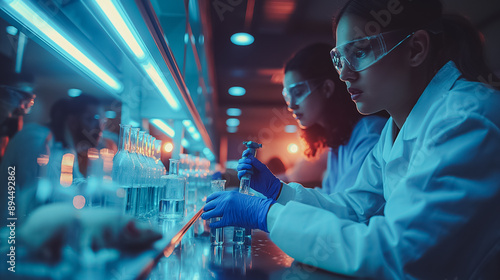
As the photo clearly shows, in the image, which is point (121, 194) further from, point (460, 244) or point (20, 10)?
point (460, 244)

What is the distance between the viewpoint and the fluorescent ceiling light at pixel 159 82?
4.18 ft

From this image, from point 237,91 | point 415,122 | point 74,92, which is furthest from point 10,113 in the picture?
point 237,91

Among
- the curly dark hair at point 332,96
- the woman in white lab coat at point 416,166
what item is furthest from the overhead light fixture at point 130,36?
the curly dark hair at point 332,96

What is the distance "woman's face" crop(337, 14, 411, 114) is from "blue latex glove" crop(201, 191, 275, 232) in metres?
0.52

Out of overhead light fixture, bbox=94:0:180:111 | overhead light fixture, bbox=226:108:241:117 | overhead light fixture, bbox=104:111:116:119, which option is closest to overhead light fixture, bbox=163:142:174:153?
overhead light fixture, bbox=104:111:116:119

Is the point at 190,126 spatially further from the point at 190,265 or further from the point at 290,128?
the point at 290,128

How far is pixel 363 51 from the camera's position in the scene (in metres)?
1.06

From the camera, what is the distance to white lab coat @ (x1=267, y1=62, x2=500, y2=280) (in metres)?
0.72

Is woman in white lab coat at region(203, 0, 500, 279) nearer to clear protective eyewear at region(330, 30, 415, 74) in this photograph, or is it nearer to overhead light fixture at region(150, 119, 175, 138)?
clear protective eyewear at region(330, 30, 415, 74)

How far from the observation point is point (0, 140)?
82 cm

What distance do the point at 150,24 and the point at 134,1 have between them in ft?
0.42

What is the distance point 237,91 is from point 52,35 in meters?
5.70

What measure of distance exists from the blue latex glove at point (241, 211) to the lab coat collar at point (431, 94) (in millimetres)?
558

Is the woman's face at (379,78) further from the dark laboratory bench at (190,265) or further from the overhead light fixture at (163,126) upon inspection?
the overhead light fixture at (163,126)
